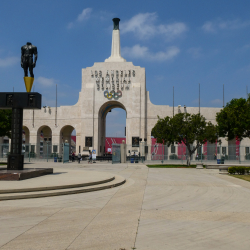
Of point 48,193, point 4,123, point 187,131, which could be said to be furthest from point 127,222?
point 4,123

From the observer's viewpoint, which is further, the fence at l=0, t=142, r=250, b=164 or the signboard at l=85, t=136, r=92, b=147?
Result: the signboard at l=85, t=136, r=92, b=147

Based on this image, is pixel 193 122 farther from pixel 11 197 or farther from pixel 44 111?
pixel 44 111

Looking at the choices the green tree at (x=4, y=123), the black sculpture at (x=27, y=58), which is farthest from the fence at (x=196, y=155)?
the black sculpture at (x=27, y=58)

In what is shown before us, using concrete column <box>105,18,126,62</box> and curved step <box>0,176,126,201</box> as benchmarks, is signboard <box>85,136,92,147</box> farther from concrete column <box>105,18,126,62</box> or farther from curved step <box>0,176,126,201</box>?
curved step <box>0,176,126,201</box>

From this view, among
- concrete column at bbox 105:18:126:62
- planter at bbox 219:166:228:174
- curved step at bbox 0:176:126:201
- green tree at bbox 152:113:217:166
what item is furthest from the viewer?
concrete column at bbox 105:18:126:62

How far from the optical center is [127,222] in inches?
282

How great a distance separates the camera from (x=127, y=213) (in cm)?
816

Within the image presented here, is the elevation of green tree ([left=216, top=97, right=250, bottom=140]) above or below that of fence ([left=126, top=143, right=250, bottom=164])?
above

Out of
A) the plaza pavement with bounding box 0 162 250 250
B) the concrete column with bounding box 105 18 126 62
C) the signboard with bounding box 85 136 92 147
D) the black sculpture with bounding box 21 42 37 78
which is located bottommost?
the plaza pavement with bounding box 0 162 250 250

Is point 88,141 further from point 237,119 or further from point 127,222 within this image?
point 127,222

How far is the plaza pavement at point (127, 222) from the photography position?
5547mm

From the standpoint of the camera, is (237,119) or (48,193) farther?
(237,119)

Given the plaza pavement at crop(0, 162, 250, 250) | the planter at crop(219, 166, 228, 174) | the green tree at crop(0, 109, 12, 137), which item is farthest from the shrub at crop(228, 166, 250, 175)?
the green tree at crop(0, 109, 12, 137)

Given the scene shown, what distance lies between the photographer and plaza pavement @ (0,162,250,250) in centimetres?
555
